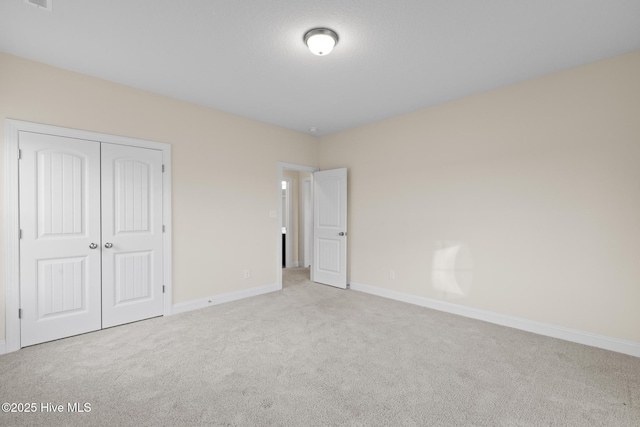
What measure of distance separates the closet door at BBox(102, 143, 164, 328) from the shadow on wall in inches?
141

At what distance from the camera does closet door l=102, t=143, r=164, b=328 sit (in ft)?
10.3

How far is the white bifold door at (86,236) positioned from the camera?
2.71m

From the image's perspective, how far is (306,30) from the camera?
7.47 ft

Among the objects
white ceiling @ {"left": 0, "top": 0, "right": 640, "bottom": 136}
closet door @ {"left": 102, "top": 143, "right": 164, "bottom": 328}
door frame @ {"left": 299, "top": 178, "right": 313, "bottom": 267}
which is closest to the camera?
white ceiling @ {"left": 0, "top": 0, "right": 640, "bottom": 136}

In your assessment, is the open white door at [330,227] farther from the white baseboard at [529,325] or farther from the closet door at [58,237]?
the closet door at [58,237]

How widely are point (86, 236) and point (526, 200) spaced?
4760 mm

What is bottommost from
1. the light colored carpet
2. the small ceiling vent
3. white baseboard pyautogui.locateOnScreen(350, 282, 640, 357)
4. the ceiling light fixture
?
the light colored carpet

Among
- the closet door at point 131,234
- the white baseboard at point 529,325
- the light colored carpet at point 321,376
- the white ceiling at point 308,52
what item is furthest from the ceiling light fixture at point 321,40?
the white baseboard at point 529,325

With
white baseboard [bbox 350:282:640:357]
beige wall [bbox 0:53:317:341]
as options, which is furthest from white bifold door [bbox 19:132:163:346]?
white baseboard [bbox 350:282:640:357]

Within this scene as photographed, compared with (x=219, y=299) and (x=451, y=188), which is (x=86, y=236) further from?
(x=451, y=188)

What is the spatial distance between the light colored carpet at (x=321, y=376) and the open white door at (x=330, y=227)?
1.63 metres

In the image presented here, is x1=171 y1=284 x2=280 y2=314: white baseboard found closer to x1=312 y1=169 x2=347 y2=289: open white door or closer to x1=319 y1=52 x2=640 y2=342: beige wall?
x1=312 y1=169 x2=347 y2=289: open white door

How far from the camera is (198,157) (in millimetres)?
3844

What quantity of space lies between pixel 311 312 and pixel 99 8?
3526mm
